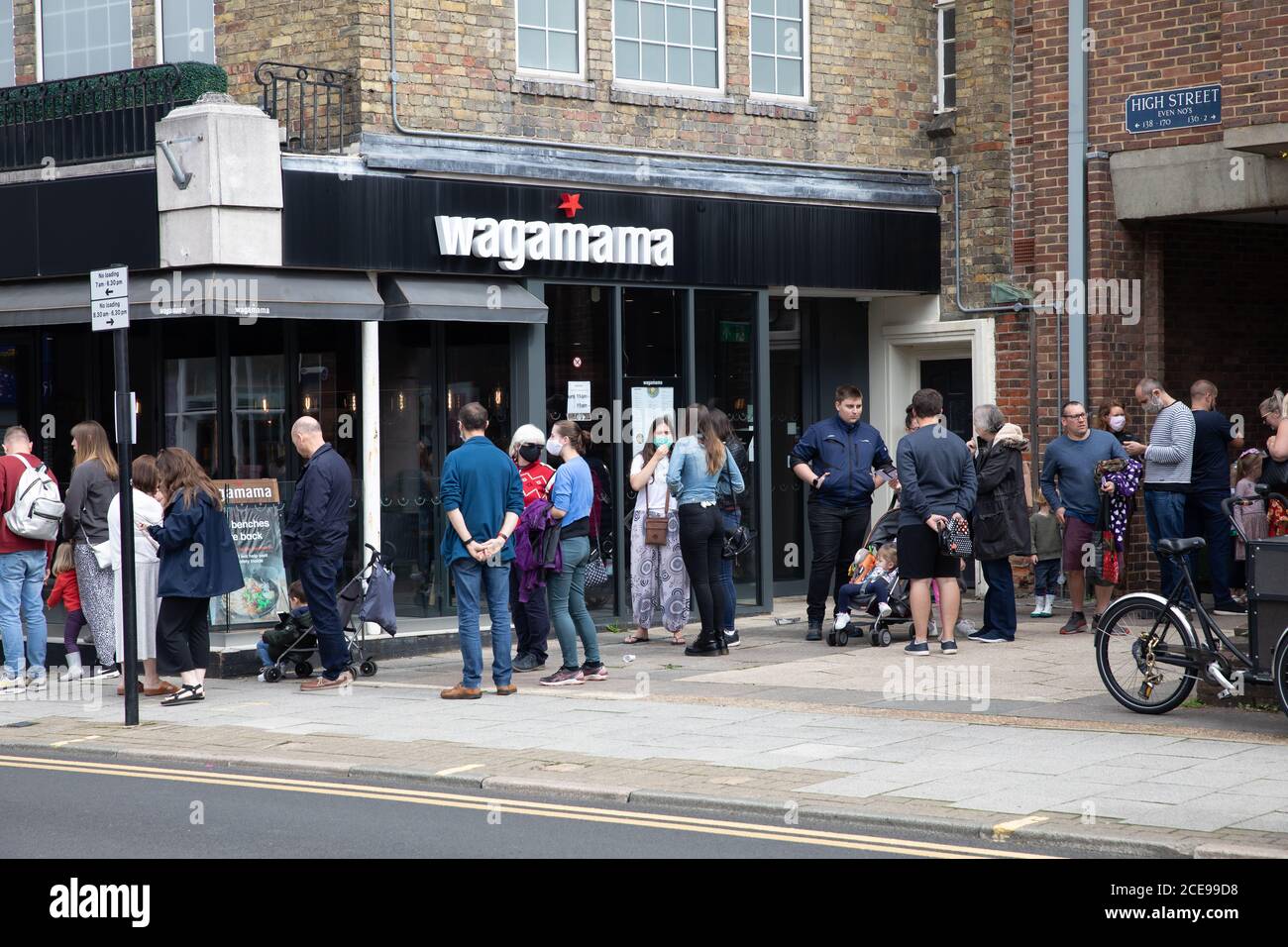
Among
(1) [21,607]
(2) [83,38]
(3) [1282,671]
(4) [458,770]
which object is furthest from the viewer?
(2) [83,38]

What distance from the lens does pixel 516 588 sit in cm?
1334

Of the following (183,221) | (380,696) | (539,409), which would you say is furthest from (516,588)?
(183,221)

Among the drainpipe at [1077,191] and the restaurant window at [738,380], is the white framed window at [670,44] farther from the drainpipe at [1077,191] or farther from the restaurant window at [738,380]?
the drainpipe at [1077,191]

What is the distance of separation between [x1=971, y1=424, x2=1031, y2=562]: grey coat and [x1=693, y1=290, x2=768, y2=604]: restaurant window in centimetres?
338

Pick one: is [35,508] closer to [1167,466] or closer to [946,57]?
[1167,466]

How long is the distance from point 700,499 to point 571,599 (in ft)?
4.89

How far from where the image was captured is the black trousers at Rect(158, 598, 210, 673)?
12289 millimetres

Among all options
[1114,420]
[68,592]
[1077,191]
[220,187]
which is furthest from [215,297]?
[1077,191]

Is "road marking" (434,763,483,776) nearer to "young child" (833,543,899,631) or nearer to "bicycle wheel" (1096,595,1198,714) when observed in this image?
"bicycle wheel" (1096,595,1198,714)

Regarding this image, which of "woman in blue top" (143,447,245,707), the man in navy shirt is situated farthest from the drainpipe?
"woman in blue top" (143,447,245,707)

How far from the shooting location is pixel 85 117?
14.8 metres

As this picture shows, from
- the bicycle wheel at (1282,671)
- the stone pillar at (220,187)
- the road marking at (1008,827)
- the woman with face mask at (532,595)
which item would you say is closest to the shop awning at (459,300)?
the stone pillar at (220,187)

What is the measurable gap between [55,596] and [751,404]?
6.88 meters
